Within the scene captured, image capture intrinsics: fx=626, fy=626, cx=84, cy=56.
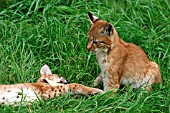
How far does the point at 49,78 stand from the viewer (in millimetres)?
8977

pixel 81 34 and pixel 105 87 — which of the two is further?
pixel 81 34

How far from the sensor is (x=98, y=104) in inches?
323

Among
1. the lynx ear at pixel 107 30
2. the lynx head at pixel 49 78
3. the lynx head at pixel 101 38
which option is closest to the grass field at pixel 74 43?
the lynx head at pixel 49 78

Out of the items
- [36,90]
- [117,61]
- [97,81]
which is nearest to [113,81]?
[117,61]

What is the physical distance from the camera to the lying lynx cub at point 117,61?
877cm

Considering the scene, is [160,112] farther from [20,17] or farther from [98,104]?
[20,17]

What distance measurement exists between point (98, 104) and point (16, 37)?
237cm

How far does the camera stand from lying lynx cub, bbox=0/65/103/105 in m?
8.27

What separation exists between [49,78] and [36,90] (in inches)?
21.6

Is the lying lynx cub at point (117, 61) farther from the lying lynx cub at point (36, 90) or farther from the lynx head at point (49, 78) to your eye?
the lynx head at point (49, 78)

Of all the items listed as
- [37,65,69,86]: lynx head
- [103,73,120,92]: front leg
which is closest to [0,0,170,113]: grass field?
[103,73,120,92]: front leg

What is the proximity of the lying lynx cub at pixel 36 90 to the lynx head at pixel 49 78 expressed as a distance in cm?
3

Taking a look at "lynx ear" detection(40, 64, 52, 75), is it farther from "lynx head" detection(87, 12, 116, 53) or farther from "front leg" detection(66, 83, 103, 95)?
"lynx head" detection(87, 12, 116, 53)

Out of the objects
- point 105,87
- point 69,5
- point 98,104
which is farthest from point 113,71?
point 69,5
